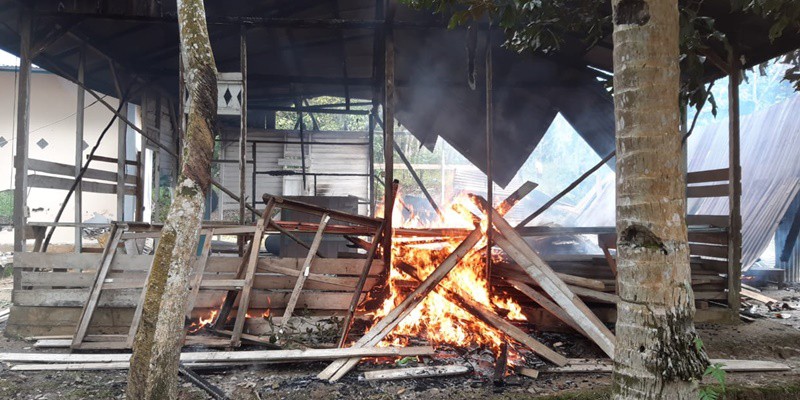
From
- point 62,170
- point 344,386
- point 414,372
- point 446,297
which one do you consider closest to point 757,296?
point 446,297

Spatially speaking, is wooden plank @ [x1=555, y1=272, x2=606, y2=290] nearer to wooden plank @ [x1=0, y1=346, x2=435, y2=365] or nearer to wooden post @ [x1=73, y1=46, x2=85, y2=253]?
wooden plank @ [x1=0, y1=346, x2=435, y2=365]

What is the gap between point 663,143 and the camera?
233 centimetres

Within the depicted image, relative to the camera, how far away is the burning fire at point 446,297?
223 inches

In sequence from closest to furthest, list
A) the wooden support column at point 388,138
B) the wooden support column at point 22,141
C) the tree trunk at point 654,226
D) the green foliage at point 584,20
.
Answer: the tree trunk at point 654,226 < the green foliage at point 584,20 < the wooden support column at point 388,138 < the wooden support column at point 22,141

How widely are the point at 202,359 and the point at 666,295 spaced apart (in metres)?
4.17

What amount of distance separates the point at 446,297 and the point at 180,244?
3.52 m

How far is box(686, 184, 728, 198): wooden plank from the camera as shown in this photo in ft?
23.2

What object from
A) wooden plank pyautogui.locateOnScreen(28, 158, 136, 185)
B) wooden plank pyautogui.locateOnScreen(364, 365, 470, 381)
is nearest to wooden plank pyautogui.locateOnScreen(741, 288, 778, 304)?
wooden plank pyautogui.locateOnScreen(364, 365, 470, 381)

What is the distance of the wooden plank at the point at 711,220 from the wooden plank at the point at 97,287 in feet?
27.5

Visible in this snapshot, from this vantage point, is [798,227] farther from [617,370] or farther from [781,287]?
[617,370]

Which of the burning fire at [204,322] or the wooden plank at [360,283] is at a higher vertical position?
the wooden plank at [360,283]

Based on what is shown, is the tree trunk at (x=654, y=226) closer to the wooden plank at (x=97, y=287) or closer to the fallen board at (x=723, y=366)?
the fallen board at (x=723, y=366)

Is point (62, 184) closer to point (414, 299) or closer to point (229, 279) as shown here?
point (229, 279)

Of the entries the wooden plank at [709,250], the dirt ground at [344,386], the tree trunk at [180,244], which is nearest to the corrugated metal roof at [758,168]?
the wooden plank at [709,250]
